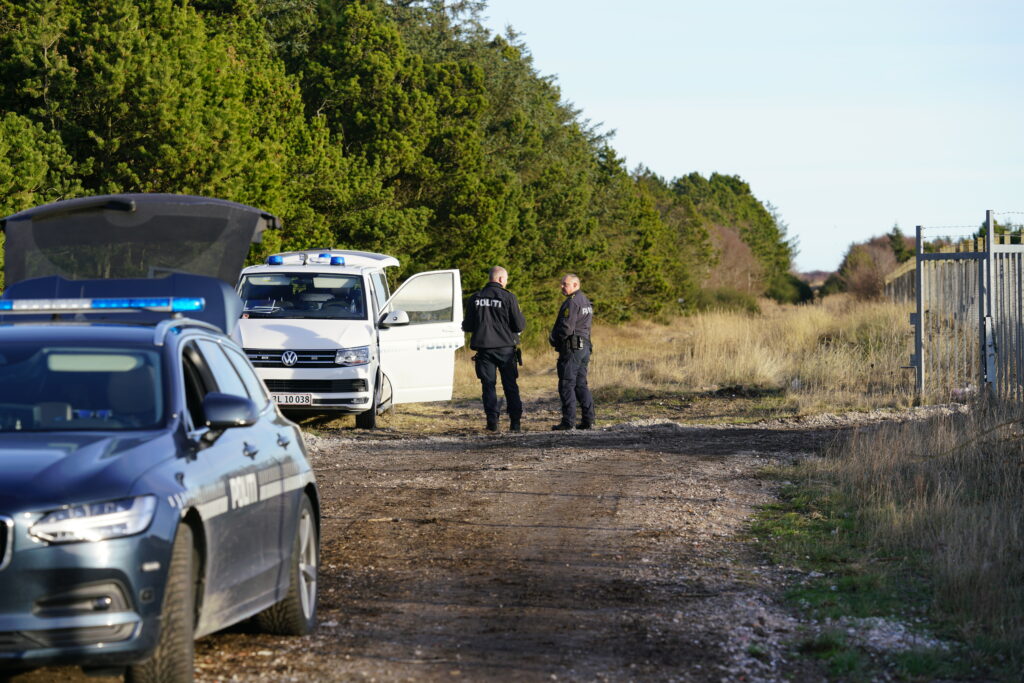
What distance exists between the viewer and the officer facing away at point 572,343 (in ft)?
54.3

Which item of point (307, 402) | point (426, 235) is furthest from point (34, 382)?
point (426, 235)

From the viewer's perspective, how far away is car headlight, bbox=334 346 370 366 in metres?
16.0

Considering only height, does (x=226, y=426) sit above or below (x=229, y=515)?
above

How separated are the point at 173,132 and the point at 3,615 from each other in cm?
2062

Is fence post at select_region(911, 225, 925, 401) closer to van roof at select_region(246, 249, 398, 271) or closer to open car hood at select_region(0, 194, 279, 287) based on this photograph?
van roof at select_region(246, 249, 398, 271)

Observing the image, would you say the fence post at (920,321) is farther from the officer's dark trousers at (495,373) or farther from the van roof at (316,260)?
the van roof at (316,260)

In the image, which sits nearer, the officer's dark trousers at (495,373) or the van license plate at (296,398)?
the van license plate at (296,398)

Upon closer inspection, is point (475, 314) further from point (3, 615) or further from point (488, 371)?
point (3, 615)

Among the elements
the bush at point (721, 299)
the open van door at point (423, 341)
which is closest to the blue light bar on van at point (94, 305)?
the open van door at point (423, 341)

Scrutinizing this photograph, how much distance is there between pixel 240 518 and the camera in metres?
5.36

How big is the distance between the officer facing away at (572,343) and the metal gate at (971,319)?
5.27 metres

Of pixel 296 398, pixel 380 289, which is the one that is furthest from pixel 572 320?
pixel 296 398

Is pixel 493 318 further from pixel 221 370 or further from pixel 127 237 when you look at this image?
pixel 221 370

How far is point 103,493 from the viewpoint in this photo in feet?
14.8
